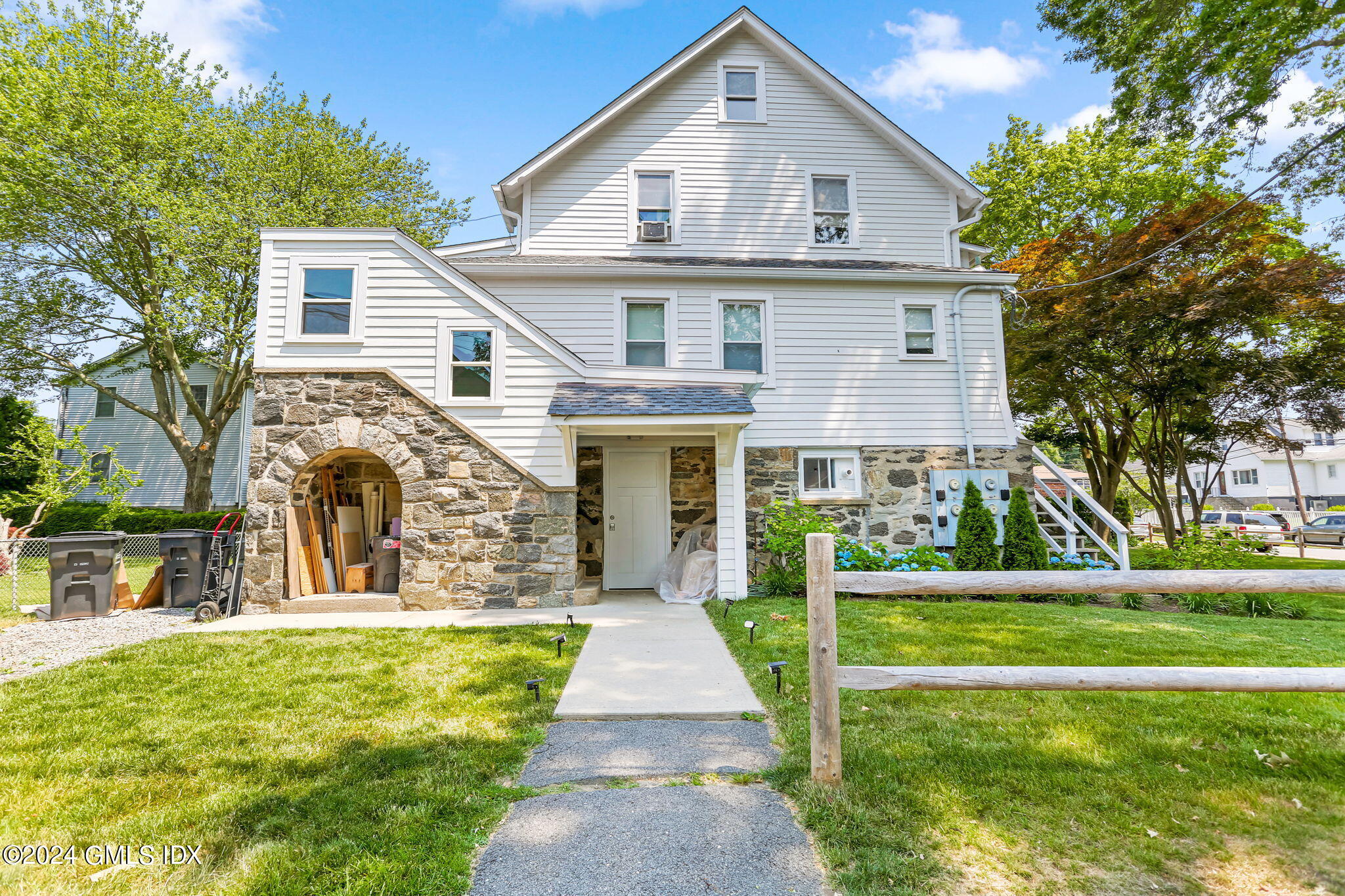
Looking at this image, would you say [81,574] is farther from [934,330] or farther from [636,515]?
[934,330]

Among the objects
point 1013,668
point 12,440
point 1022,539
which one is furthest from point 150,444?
point 1013,668

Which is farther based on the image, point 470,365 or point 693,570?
point 693,570

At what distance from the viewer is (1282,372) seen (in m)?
11.7

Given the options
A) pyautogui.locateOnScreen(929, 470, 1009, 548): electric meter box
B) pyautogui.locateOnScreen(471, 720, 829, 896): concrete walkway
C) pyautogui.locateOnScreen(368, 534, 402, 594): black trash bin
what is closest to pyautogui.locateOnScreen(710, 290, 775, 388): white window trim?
pyautogui.locateOnScreen(929, 470, 1009, 548): electric meter box

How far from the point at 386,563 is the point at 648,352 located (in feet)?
17.8

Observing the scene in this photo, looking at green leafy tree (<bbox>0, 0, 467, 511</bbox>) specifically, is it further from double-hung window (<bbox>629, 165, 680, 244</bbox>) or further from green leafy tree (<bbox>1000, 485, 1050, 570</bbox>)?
green leafy tree (<bbox>1000, 485, 1050, 570</bbox>)

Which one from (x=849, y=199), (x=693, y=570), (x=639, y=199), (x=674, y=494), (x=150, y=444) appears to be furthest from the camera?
(x=150, y=444)

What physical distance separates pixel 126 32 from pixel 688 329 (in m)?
18.2

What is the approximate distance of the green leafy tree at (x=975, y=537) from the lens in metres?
9.06

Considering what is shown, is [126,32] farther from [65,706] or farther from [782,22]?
[65,706]

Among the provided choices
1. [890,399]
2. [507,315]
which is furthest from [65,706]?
[890,399]

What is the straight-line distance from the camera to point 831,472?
1013 cm

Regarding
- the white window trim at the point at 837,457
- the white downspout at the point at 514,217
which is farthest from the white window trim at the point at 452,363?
the white window trim at the point at 837,457

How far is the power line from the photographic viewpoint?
390 inches
